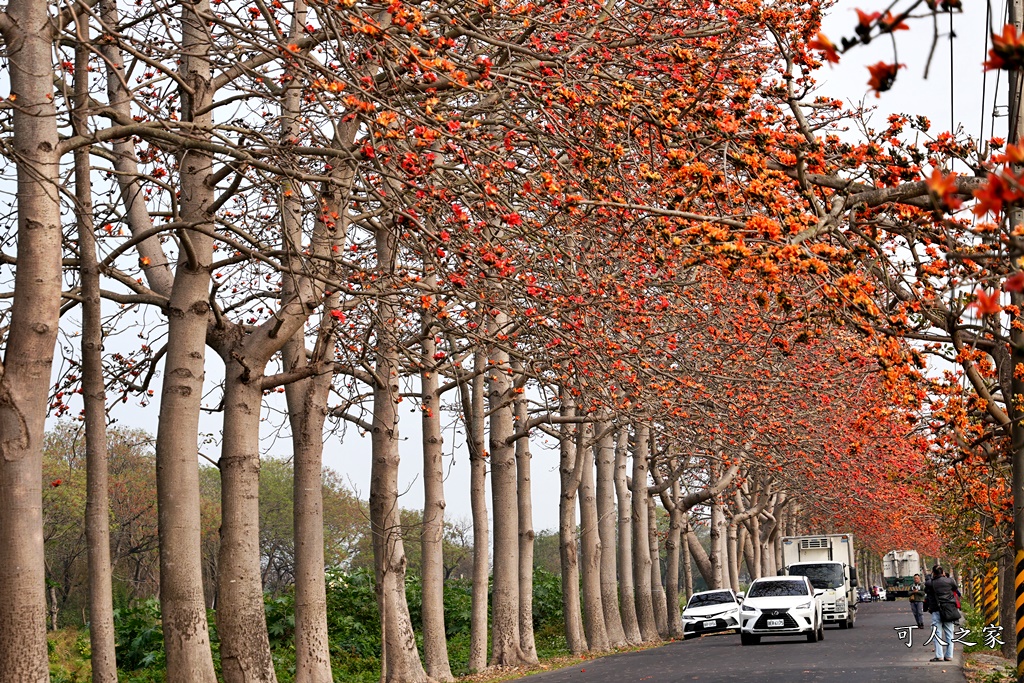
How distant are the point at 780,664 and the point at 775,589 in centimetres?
845

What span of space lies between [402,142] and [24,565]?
4108 mm

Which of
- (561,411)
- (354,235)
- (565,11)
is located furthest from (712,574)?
(565,11)

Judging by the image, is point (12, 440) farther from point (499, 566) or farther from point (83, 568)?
point (83, 568)

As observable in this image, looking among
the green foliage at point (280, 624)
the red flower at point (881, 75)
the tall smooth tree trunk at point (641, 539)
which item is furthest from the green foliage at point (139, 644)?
the red flower at point (881, 75)

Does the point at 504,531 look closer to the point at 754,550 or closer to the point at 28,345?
the point at 28,345

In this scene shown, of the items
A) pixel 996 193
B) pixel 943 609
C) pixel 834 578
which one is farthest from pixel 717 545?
pixel 996 193

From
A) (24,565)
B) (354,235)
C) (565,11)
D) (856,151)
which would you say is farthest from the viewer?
(354,235)

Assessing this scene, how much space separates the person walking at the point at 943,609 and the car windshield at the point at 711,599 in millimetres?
15602

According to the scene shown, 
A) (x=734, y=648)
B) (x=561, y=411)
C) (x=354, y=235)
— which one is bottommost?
(x=734, y=648)

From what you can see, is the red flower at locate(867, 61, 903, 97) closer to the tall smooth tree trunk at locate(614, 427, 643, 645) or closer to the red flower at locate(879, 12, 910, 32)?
the red flower at locate(879, 12, 910, 32)

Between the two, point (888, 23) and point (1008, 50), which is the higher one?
point (888, 23)

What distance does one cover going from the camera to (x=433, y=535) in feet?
59.9

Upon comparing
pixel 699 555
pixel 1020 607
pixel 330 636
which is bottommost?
pixel 330 636

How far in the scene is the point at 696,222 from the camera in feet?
32.1
